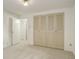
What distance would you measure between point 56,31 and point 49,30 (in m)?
0.44

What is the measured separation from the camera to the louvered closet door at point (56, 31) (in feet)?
13.4

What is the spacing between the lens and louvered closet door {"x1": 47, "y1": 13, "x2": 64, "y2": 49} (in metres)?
4.08

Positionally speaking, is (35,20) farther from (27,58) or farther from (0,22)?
(0,22)

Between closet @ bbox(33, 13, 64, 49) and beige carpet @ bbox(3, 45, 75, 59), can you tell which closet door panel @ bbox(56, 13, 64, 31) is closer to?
closet @ bbox(33, 13, 64, 49)

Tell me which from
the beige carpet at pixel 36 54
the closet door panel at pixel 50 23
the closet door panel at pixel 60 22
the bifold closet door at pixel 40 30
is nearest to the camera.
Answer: the beige carpet at pixel 36 54

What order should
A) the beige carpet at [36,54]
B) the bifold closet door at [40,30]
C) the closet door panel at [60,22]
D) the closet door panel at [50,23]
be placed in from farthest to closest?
the bifold closet door at [40,30], the closet door panel at [50,23], the closet door panel at [60,22], the beige carpet at [36,54]

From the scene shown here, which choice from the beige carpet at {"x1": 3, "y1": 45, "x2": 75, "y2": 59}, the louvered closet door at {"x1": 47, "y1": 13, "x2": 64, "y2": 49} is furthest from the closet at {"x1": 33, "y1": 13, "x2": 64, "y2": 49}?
the beige carpet at {"x1": 3, "y1": 45, "x2": 75, "y2": 59}

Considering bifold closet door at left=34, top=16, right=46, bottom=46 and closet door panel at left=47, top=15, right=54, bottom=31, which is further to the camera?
bifold closet door at left=34, top=16, right=46, bottom=46

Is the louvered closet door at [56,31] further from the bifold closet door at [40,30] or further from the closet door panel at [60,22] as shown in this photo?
the bifold closet door at [40,30]

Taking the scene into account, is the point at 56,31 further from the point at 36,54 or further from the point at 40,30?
the point at 36,54

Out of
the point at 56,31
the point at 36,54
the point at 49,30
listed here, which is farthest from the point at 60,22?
the point at 36,54

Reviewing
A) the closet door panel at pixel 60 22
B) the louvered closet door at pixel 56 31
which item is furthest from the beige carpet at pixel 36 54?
the closet door panel at pixel 60 22

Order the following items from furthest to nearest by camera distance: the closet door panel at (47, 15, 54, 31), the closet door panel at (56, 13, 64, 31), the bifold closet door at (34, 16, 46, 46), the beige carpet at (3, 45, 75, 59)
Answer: the bifold closet door at (34, 16, 46, 46) → the closet door panel at (47, 15, 54, 31) → the closet door panel at (56, 13, 64, 31) → the beige carpet at (3, 45, 75, 59)

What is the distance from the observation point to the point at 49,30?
14.7 ft
